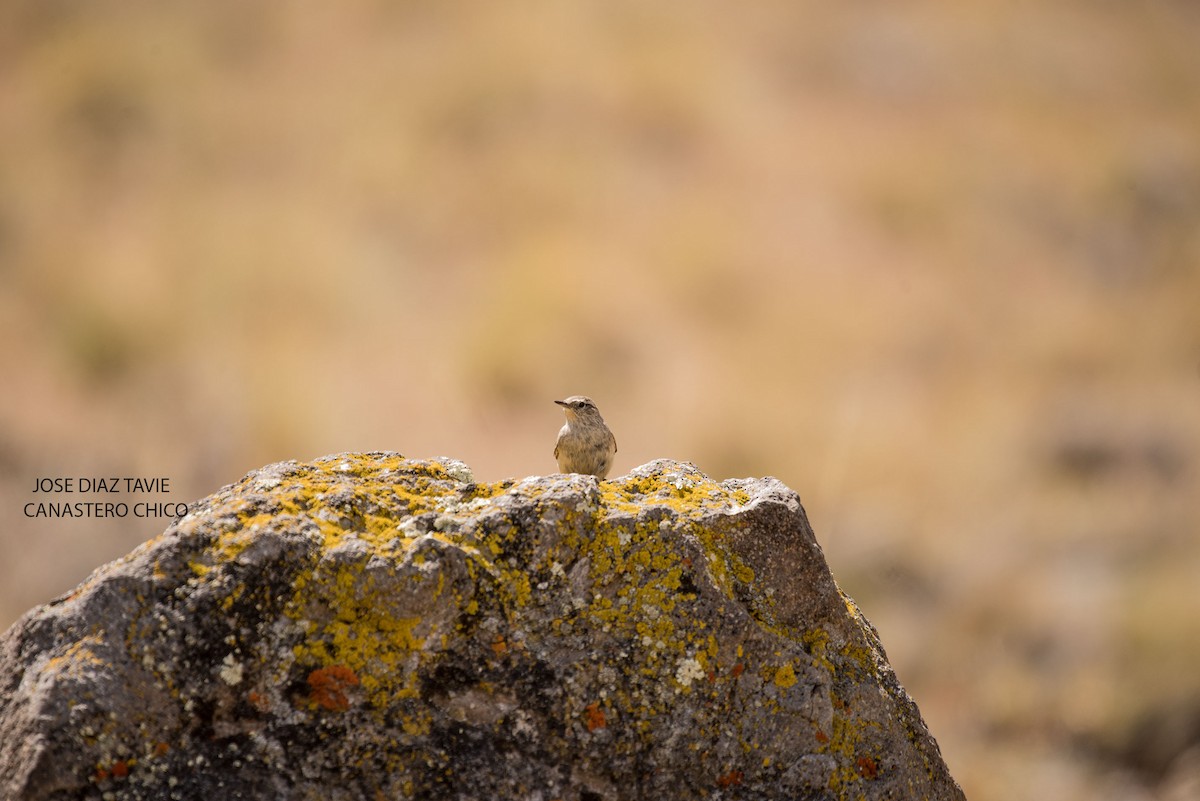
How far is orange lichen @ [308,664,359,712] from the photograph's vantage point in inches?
125

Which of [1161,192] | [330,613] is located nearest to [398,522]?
[330,613]

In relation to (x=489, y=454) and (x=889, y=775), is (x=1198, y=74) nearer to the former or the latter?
(x=489, y=454)

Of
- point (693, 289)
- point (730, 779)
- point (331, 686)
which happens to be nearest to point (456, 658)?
point (331, 686)

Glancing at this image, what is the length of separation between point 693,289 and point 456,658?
51.9 ft

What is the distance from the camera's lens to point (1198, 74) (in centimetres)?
2484

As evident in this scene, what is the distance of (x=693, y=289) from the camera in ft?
61.5

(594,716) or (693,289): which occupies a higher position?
(693,289)

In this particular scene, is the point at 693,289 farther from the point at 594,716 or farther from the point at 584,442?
the point at 594,716

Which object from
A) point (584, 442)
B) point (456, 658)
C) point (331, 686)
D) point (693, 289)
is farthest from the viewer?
point (693, 289)

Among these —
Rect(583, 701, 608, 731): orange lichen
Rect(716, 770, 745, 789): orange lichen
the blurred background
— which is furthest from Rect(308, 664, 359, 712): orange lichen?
the blurred background

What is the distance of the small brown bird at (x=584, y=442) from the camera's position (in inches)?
209

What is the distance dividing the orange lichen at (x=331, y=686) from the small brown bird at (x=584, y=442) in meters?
2.25

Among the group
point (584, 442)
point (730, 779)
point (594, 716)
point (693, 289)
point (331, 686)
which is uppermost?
point (693, 289)

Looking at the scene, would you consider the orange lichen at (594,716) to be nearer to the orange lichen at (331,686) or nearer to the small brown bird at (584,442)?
the orange lichen at (331,686)
